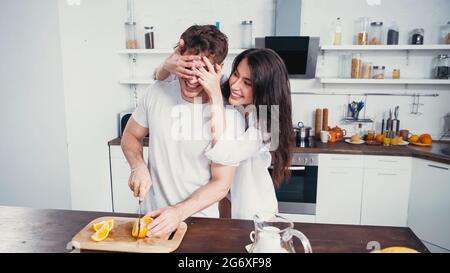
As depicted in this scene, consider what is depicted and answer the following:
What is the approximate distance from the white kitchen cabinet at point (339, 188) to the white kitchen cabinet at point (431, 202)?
0.43m

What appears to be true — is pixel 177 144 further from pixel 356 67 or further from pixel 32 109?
pixel 356 67

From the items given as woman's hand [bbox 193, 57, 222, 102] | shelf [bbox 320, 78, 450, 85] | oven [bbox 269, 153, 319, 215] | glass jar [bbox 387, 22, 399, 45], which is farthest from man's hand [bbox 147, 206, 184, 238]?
glass jar [bbox 387, 22, 399, 45]

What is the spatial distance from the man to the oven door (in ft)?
5.14

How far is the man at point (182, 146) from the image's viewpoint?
1350 millimetres

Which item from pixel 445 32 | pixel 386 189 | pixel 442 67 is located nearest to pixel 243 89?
pixel 386 189

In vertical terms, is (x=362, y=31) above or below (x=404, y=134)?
above

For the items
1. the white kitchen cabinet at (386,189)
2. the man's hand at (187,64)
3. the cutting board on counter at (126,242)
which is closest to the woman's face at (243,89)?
the man's hand at (187,64)

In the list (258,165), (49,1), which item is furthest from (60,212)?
(49,1)

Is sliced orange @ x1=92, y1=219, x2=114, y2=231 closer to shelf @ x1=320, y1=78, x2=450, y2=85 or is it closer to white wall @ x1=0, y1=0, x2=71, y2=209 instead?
white wall @ x1=0, y1=0, x2=71, y2=209

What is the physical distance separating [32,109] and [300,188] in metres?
2.25

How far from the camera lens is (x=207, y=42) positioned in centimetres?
133

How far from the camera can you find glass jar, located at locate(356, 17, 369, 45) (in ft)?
10.7
